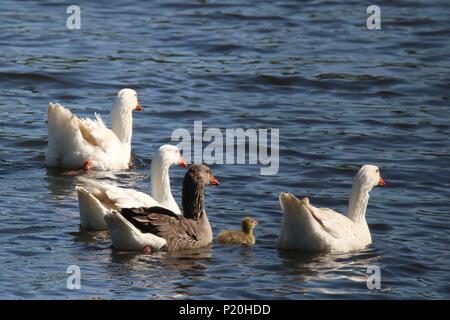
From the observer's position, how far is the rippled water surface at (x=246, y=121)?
1140 centimetres

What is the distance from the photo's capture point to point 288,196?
11.8 metres

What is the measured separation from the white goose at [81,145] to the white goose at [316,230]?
3913 mm

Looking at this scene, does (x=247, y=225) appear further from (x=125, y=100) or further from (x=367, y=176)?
(x=125, y=100)

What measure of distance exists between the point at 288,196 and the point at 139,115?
7.03m

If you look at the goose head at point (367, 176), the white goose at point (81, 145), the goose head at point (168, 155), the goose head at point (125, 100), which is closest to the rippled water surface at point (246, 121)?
the white goose at point (81, 145)

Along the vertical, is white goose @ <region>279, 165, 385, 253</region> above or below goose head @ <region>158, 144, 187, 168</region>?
below

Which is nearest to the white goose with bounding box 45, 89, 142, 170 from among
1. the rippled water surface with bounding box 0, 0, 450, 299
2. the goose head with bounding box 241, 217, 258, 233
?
the rippled water surface with bounding box 0, 0, 450, 299

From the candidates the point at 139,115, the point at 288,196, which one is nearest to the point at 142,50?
the point at 139,115

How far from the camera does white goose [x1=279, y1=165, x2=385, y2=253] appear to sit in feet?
39.0

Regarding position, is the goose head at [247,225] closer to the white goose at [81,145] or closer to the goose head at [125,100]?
the white goose at [81,145]

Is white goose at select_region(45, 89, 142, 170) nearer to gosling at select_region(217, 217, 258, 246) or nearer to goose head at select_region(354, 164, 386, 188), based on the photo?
gosling at select_region(217, 217, 258, 246)

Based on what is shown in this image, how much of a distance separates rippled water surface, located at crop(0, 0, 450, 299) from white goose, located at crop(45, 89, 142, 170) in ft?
0.71

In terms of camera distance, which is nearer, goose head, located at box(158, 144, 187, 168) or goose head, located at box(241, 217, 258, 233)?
goose head, located at box(241, 217, 258, 233)

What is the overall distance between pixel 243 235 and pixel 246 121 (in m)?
5.70
